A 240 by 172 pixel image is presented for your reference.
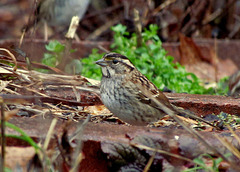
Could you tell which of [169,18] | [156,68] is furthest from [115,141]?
[169,18]

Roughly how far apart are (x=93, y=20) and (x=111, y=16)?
1.06ft

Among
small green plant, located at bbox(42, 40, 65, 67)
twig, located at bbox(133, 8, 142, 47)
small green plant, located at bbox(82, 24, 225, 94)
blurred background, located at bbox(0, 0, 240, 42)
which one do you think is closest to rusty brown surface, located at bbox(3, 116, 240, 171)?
small green plant, located at bbox(42, 40, 65, 67)

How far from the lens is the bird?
10.1 ft

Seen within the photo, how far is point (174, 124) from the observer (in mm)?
3059

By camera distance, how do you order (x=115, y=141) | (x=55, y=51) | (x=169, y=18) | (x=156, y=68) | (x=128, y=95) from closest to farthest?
(x=115, y=141) < (x=128, y=95) < (x=55, y=51) < (x=156, y=68) < (x=169, y=18)

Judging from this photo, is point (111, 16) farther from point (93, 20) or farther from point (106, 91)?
point (106, 91)

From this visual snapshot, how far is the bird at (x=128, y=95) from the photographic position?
3076mm

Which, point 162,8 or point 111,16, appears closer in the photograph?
point 162,8

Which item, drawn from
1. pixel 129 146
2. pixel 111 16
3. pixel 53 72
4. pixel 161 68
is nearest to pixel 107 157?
pixel 129 146

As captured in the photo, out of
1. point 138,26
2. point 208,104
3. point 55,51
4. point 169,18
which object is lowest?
point 208,104

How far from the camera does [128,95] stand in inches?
126

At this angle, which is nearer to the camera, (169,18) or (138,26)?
(138,26)

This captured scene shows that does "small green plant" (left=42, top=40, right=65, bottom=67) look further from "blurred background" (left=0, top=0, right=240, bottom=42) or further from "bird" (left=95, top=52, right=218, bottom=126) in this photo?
"blurred background" (left=0, top=0, right=240, bottom=42)

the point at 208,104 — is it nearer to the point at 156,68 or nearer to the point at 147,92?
the point at 147,92
